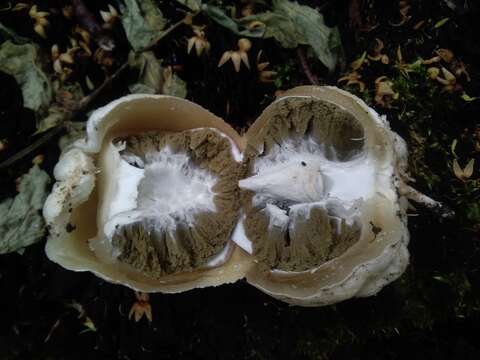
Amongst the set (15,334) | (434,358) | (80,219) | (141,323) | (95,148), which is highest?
(95,148)

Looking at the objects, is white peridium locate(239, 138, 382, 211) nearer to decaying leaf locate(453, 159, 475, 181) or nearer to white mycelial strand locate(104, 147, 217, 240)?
white mycelial strand locate(104, 147, 217, 240)

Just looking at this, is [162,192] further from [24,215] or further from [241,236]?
[24,215]

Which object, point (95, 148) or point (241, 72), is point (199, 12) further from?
point (95, 148)

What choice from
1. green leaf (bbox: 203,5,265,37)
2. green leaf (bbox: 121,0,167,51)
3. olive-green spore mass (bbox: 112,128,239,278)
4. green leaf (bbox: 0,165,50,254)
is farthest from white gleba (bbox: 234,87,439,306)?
green leaf (bbox: 0,165,50,254)

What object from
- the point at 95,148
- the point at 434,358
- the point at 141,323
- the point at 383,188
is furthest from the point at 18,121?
the point at 434,358

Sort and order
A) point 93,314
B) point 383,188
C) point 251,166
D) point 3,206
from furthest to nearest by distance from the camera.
→ point 93,314 → point 3,206 → point 251,166 → point 383,188

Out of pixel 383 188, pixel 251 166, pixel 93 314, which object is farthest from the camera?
pixel 93 314

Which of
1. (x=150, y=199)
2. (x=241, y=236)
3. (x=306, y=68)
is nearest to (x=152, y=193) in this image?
(x=150, y=199)
